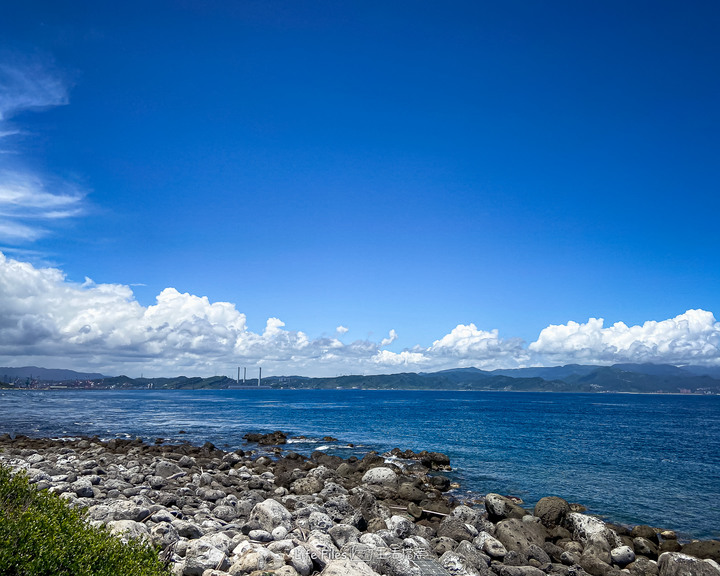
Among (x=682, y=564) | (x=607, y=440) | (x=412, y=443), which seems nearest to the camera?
(x=682, y=564)

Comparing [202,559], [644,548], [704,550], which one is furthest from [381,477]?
[202,559]

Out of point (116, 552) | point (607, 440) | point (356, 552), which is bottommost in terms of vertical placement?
point (607, 440)

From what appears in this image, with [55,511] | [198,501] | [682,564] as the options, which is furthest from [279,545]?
[682,564]

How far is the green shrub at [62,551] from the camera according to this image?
686 cm

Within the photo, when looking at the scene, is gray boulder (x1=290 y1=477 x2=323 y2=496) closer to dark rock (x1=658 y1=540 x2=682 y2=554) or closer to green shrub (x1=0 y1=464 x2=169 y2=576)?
dark rock (x1=658 y1=540 x2=682 y2=554)

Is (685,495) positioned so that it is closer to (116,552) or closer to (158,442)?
(116,552)

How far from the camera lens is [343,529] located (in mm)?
16609

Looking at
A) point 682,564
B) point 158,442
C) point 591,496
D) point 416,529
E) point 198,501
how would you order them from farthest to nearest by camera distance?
point 158,442, point 591,496, point 198,501, point 416,529, point 682,564

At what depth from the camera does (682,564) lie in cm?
1566

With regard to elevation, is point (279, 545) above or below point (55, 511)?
below

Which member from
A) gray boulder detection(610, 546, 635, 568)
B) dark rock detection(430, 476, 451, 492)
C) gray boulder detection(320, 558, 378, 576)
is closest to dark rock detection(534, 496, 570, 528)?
gray boulder detection(610, 546, 635, 568)

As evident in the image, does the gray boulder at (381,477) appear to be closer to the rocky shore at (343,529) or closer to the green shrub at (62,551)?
the rocky shore at (343,529)

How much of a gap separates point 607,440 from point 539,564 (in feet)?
156

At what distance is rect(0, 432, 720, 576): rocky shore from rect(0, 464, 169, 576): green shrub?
788mm
